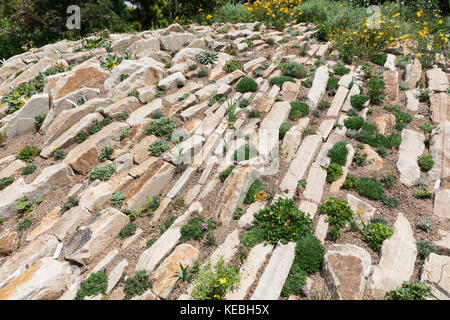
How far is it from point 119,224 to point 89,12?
14.0m

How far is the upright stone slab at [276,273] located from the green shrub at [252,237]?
408 mm

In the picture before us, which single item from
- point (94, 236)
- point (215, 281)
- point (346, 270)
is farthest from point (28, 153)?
point (346, 270)

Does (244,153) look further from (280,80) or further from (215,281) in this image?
(280,80)

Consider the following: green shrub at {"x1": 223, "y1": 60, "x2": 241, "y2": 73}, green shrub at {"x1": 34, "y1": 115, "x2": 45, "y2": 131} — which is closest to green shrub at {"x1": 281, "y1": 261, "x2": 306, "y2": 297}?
green shrub at {"x1": 223, "y1": 60, "x2": 241, "y2": 73}

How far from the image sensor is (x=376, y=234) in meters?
6.11

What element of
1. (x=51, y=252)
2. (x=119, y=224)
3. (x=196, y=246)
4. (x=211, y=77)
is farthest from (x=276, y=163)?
(x=51, y=252)

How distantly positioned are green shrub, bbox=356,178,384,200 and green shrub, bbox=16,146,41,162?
9.98m

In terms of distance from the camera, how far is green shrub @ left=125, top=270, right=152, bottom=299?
5.33 metres

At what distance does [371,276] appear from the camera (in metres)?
5.49

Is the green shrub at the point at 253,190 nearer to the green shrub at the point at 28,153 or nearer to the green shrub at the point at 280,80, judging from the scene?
the green shrub at the point at 280,80

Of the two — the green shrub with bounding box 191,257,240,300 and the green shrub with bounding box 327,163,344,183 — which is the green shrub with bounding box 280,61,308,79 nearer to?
the green shrub with bounding box 327,163,344,183

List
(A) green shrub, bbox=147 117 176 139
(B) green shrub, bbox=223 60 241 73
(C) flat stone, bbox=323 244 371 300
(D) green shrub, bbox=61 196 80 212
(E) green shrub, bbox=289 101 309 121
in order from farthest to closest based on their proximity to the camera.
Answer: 1. (B) green shrub, bbox=223 60 241 73
2. (E) green shrub, bbox=289 101 309 121
3. (A) green shrub, bbox=147 117 176 139
4. (D) green shrub, bbox=61 196 80 212
5. (C) flat stone, bbox=323 244 371 300

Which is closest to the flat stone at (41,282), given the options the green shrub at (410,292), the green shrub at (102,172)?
the green shrub at (102,172)

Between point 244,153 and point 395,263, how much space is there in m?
4.44
